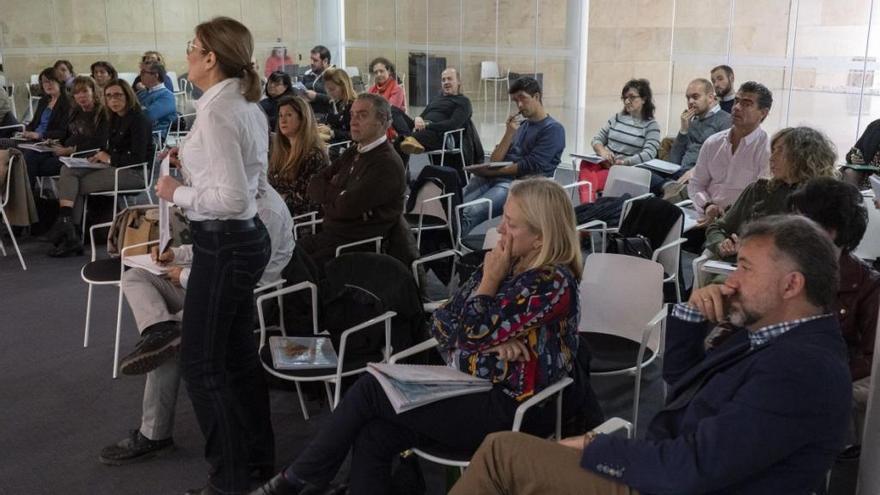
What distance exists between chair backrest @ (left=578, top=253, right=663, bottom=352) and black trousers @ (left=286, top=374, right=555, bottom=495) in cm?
92

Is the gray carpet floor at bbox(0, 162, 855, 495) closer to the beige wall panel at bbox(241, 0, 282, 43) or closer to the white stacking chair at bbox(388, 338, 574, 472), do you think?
the white stacking chair at bbox(388, 338, 574, 472)

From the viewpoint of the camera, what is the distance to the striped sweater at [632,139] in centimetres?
645

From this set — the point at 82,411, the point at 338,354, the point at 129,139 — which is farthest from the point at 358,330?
the point at 129,139

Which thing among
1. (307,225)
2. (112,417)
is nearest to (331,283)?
(112,417)

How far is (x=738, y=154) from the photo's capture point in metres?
4.86

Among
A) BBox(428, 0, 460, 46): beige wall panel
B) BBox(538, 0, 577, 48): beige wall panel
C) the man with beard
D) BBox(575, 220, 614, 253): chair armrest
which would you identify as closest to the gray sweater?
the man with beard

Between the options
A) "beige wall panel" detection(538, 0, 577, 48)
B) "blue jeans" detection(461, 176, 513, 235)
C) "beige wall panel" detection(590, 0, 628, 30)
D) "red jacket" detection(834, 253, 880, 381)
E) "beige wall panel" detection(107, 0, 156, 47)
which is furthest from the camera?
"beige wall panel" detection(107, 0, 156, 47)

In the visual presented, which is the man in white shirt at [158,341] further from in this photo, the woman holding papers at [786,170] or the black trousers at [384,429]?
the woman holding papers at [786,170]

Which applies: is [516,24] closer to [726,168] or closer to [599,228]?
[726,168]

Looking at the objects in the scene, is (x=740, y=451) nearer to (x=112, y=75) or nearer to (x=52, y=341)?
(x=52, y=341)

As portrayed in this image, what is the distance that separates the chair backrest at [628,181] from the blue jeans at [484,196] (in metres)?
0.65

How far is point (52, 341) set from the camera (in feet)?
15.3

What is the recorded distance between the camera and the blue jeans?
5.44 metres

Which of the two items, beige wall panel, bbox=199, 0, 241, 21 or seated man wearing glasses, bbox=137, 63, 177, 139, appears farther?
beige wall panel, bbox=199, 0, 241, 21
